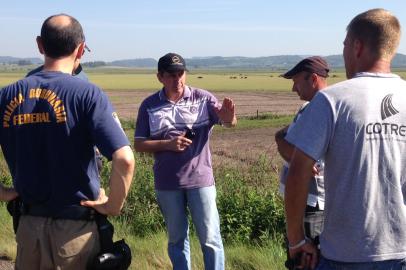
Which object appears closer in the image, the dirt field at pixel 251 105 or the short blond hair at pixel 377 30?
the short blond hair at pixel 377 30

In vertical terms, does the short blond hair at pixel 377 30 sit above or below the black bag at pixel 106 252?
above

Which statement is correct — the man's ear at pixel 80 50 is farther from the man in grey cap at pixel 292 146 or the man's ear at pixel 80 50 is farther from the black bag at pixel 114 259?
the man in grey cap at pixel 292 146

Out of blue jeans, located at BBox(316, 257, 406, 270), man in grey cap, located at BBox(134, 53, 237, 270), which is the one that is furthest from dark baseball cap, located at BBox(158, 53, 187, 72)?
blue jeans, located at BBox(316, 257, 406, 270)

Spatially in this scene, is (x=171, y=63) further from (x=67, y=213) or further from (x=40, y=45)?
(x=67, y=213)

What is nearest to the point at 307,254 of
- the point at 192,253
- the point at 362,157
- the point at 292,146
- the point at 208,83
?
the point at 362,157

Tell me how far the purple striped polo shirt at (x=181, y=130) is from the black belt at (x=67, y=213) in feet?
5.13

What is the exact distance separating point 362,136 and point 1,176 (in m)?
7.87

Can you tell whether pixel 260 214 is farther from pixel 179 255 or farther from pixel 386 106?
pixel 386 106

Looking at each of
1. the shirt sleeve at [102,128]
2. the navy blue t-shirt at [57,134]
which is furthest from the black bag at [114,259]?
the shirt sleeve at [102,128]

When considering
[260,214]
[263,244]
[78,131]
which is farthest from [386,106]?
[260,214]

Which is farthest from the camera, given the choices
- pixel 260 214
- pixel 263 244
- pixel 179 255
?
pixel 260 214

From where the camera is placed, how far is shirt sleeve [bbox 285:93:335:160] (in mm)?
2357

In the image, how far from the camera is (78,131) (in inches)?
109

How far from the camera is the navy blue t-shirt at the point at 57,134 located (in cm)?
273
